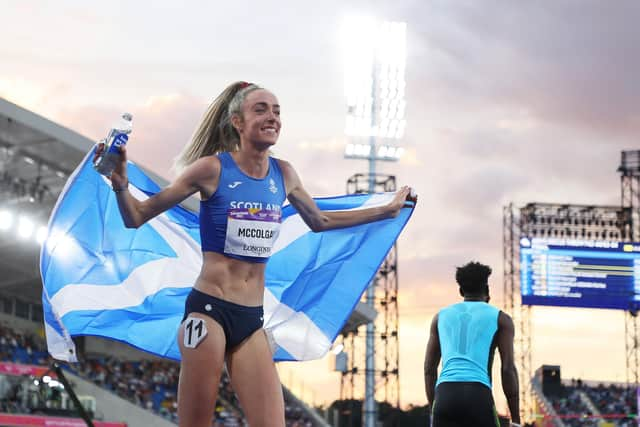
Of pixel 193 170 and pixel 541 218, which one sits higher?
pixel 541 218

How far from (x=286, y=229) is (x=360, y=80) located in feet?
103

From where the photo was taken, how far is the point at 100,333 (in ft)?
21.4

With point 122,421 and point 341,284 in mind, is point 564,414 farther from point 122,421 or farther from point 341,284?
point 341,284

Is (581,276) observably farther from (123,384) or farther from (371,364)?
(123,384)

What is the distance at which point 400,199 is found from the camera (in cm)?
607

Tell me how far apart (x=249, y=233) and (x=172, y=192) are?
1.38 ft

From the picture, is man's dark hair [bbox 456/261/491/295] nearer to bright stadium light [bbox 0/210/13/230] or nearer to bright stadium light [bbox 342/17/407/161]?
bright stadium light [bbox 0/210/13/230]

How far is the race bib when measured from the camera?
4973 mm

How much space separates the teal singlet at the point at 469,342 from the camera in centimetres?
601

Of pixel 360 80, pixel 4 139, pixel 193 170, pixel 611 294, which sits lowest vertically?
pixel 193 170

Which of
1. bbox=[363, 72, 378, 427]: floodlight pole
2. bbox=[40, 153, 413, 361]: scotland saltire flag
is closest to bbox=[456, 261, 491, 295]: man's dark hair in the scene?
bbox=[40, 153, 413, 361]: scotland saltire flag

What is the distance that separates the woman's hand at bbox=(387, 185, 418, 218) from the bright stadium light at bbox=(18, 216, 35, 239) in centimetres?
2247

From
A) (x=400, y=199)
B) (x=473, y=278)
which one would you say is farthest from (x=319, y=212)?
(x=473, y=278)

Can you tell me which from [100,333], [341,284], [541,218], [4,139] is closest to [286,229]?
[341,284]
